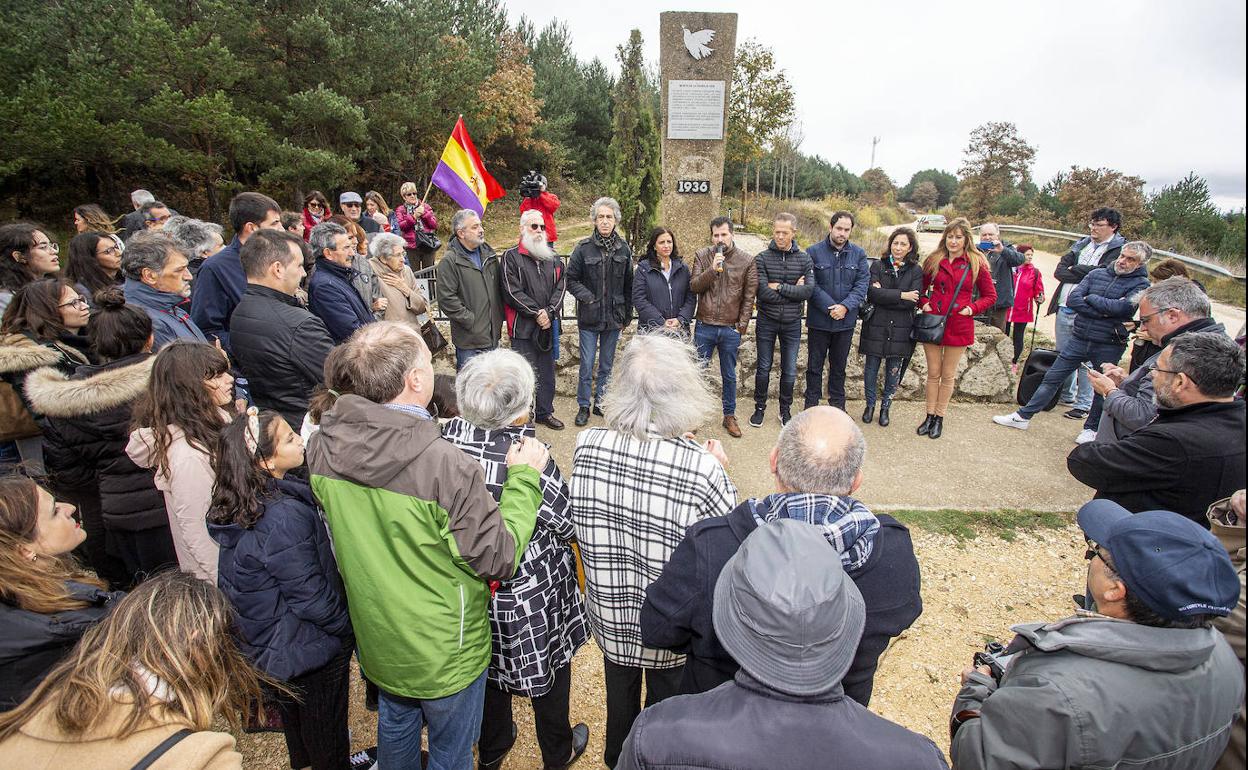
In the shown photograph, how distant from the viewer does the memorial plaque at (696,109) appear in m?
7.00

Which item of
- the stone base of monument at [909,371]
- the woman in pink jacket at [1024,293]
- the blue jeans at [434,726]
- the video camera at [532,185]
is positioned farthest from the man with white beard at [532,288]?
the woman in pink jacket at [1024,293]

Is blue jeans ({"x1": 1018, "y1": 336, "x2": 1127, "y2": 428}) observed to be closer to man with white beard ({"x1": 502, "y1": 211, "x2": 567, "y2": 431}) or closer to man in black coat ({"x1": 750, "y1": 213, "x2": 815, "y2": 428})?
man in black coat ({"x1": 750, "y1": 213, "x2": 815, "y2": 428})

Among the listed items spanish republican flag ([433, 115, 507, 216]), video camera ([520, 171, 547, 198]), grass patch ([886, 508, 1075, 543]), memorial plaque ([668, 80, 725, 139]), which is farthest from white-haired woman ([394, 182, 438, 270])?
grass patch ([886, 508, 1075, 543])

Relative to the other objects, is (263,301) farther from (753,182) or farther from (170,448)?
(753,182)

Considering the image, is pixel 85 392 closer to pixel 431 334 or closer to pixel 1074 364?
pixel 431 334

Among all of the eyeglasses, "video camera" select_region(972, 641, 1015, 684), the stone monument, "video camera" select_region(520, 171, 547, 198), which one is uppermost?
the stone monument

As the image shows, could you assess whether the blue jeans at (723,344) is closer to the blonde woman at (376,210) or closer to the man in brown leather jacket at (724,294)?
the man in brown leather jacket at (724,294)

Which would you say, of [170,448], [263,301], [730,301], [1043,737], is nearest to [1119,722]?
[1043,737]

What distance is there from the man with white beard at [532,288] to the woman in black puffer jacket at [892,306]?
2.76 m

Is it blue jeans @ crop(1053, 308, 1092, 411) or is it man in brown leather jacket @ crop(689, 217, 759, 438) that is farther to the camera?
blue jeans @ crop(1053, 308, 1092, 411)

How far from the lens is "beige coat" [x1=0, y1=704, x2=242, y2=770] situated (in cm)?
119

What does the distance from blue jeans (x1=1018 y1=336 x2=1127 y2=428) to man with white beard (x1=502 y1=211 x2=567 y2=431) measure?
14.6ft

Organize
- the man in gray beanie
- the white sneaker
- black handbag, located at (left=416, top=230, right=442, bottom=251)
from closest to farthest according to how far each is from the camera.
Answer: the man in gray beanie, the white sneaker, black handbag, located at (left=416, top=230, right=442, bottom=251)

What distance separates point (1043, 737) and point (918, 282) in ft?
14.9
